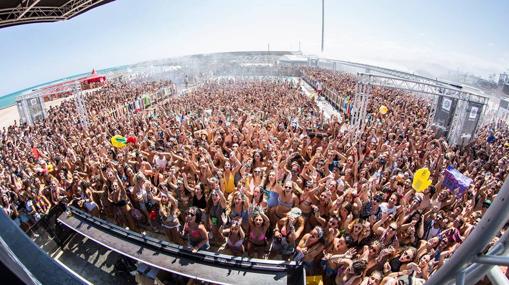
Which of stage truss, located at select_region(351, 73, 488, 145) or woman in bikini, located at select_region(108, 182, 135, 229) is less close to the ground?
stage truss, located at select_region(351, 73, 488, 145)

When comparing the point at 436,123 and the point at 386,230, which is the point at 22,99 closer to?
the point at 386,230

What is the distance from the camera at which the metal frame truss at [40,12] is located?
768 centimetres

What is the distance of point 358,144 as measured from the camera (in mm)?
7500

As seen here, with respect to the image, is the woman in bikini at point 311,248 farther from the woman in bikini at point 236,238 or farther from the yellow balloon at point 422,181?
the yellow balloon at point 422,181

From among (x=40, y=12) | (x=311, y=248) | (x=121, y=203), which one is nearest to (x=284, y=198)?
(x=311, y=248)

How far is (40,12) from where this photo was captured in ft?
29.7

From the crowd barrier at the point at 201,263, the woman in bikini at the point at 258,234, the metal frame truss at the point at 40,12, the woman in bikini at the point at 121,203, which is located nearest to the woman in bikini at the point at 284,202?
the woman in bikini at the point at 258,234

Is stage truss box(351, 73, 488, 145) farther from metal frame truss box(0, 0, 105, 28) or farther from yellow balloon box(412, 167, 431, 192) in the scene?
metal frame truss box(0, 0, 105, 28)

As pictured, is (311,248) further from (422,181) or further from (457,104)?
(457,104)

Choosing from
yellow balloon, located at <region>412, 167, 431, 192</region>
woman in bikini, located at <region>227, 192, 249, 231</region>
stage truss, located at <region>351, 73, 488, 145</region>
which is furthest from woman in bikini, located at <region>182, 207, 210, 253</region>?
stage truss, located at <region>351, 73, 488, 145</region>

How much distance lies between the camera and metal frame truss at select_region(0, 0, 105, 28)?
25.2 ft

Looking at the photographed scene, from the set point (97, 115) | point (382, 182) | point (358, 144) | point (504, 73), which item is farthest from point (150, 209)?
point (504, 73)

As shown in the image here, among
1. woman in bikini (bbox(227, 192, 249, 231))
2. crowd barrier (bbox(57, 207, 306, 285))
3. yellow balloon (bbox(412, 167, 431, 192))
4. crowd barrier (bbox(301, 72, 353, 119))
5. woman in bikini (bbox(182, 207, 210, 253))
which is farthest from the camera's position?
crowd barrier (bbox(301, 72, 353, 119))

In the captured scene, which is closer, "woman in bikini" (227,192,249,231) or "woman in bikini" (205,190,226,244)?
"woman in bikini" (227,192,249,231)
